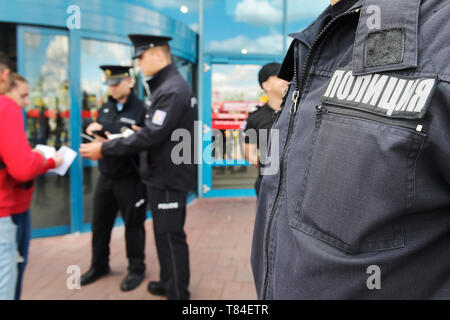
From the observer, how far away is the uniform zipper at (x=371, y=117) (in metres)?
0.65

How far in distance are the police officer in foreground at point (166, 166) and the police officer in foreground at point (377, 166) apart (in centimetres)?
187

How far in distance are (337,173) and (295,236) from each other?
0.19 meters

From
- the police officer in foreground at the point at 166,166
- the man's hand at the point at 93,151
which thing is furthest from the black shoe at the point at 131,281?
the man's hand at the point at 93,151

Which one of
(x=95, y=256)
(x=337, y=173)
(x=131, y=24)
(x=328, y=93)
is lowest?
(x=95, y=256)

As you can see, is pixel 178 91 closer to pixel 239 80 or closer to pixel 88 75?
pixel 88 75

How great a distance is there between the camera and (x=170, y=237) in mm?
2674

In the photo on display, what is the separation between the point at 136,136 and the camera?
2.61m

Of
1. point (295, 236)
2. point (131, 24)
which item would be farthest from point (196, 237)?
point (295, 236)

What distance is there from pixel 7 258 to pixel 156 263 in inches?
71.1

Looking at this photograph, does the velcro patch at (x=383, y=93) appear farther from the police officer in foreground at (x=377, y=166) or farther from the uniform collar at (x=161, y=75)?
the uniform collar at (x=161, y=75)

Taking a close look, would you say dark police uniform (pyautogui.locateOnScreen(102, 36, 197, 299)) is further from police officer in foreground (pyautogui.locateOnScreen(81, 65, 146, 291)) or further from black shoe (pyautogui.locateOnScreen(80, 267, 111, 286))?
black shoe (pyautogui.locateOnScreen(80, 267, 111, 286))

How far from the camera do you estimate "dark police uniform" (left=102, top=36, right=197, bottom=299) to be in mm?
2607

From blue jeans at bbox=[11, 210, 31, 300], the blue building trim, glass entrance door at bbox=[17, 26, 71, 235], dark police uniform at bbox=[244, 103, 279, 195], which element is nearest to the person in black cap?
dark police uniform at bbox=[244, 103, 279, 195]

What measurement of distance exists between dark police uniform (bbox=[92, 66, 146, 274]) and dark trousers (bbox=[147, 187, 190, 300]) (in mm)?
544
